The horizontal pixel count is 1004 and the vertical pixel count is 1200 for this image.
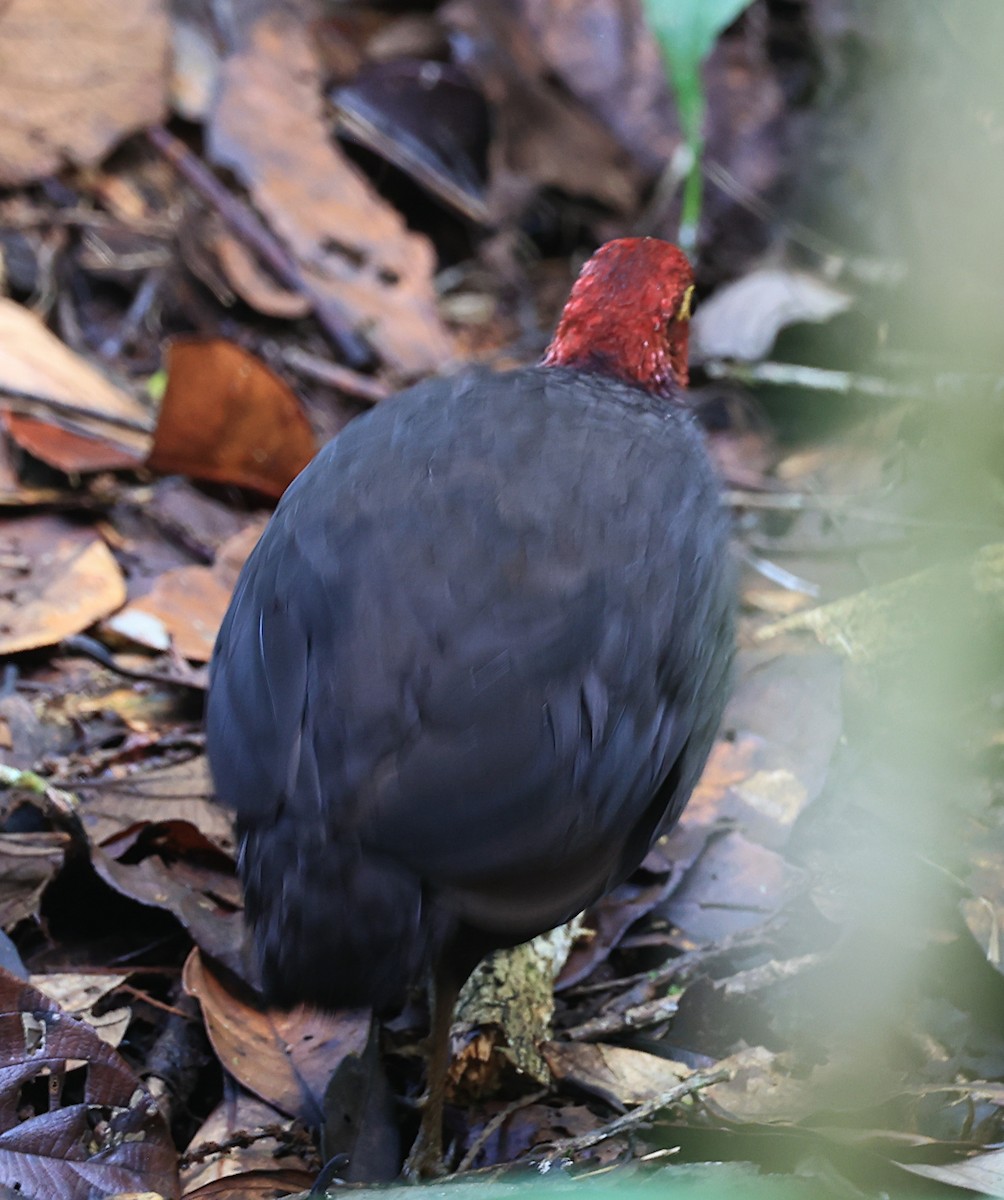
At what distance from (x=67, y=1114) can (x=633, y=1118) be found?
80cm

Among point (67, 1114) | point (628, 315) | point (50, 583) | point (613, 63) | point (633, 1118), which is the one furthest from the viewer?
point (613, 63)

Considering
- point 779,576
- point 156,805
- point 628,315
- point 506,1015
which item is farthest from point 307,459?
point 506,1015

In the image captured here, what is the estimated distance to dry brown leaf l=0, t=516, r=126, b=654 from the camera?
3.03 meters

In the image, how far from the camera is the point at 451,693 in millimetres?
1723

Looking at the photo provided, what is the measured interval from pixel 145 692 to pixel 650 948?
48.1 inches

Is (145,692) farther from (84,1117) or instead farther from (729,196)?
(729,196)

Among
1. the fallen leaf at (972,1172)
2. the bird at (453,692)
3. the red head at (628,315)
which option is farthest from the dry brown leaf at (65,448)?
the fallen leaf at (972,1172)

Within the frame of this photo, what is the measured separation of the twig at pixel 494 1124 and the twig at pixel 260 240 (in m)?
2.63

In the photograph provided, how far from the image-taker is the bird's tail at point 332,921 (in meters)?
1.70

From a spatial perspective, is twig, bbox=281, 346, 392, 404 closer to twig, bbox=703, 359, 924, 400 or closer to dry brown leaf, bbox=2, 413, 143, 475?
dry brown leaf, bbox=2, 413, 143, 475

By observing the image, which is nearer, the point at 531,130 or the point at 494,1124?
the point at 494,1124

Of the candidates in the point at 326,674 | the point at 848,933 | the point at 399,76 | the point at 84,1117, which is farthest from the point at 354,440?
the point at 399,76

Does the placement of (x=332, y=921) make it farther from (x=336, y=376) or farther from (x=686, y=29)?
(x=686, y=29)

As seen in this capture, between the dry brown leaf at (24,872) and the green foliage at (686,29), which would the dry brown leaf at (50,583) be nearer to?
the dry brown leaf at (24,872)
